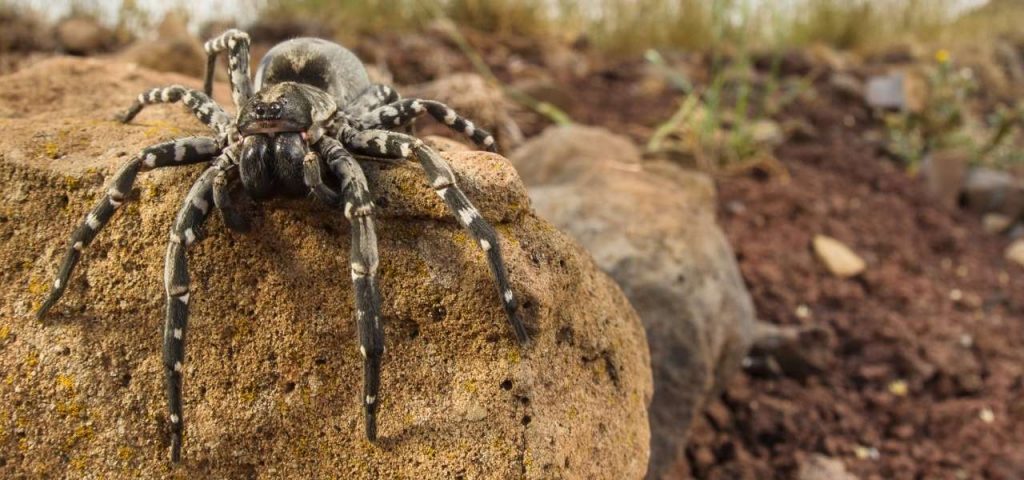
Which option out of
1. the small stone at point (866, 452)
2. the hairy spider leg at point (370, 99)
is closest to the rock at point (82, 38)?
the hairy spider leg at point (370, 99)

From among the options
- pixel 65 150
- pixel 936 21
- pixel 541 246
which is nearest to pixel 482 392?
pixel 541 246

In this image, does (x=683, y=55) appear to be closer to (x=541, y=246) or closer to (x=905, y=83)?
(x=905, y=83)

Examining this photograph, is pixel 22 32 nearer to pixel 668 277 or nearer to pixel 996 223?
pixel 668 277

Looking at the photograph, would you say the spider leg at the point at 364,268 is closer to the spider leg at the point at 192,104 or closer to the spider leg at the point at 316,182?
the spider leg at the point at 316,182

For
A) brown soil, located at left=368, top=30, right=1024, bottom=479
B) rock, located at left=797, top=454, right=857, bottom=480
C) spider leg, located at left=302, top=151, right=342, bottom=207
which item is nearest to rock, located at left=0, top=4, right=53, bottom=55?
brown soil, located at left=368, top=30, right=1024, bottom=479

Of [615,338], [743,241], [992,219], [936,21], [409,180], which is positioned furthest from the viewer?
[936,21]

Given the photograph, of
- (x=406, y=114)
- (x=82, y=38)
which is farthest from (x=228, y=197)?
(x=82, y=38)
